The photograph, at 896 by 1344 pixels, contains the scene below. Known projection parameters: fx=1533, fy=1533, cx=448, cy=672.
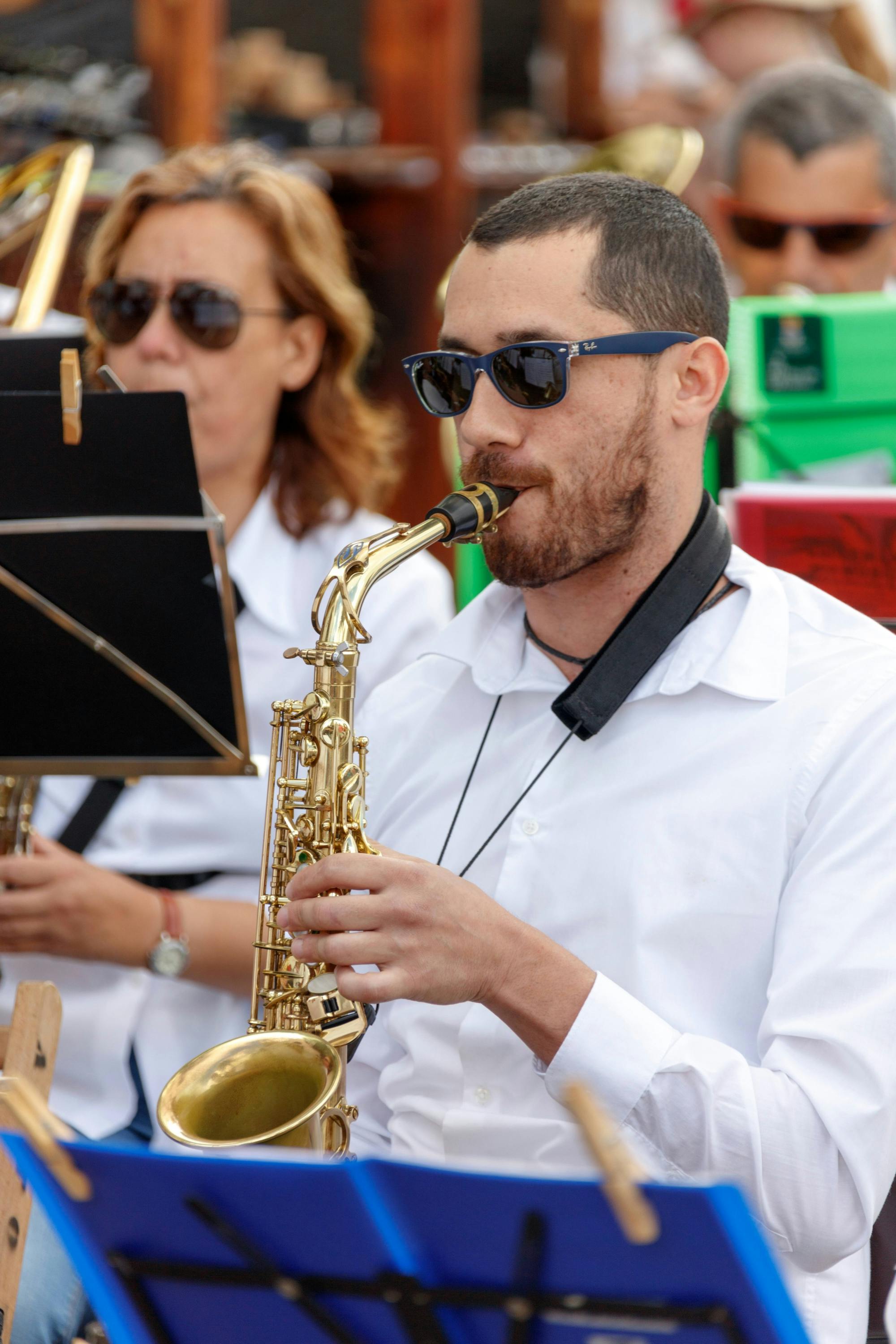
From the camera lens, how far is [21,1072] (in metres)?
1.80

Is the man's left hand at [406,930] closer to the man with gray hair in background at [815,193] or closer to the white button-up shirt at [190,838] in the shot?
the white button-up shirt at [190,838]

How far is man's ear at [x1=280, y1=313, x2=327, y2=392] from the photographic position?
121 inches

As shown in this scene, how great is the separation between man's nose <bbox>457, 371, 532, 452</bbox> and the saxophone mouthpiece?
6 cm

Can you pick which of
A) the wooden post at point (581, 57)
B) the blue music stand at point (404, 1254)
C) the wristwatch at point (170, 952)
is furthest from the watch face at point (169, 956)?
the wooden post at point (581, 57)

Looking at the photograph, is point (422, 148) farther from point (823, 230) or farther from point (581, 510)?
point (581, 510)

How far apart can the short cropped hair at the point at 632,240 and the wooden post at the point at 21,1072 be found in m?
1.08

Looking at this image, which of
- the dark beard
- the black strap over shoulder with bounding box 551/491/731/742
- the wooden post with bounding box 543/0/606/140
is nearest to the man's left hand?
the black strap over shoulder with bounding box 551/491/731/742

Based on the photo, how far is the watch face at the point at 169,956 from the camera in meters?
2.53

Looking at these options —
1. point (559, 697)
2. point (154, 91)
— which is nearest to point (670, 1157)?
point (559, 697)

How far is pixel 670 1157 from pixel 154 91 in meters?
4.56

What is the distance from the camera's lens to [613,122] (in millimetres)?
6523

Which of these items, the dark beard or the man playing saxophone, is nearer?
the man playing saxophone

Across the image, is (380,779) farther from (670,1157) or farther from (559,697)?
(670,1157)

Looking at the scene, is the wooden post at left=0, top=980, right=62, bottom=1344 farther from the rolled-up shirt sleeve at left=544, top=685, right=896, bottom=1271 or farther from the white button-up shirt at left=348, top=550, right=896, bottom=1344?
the rolled-up shirt sleeve at left=544, top=685, right=896, bottom=1271
